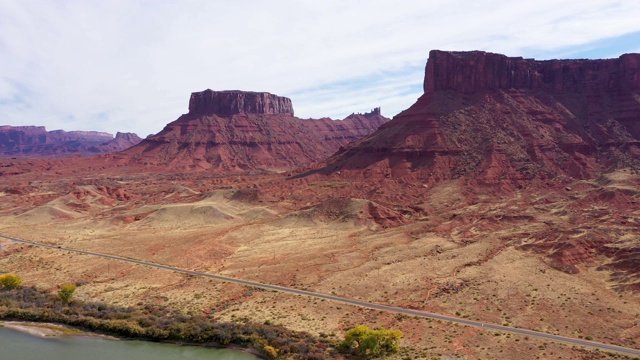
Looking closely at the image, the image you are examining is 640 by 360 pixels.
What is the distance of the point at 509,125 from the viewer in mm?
130375

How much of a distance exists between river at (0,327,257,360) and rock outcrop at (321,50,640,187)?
83.9 metres

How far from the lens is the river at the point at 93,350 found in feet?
133

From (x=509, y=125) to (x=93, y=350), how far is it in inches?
4547

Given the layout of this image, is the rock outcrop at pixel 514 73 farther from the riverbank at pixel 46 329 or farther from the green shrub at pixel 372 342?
the riverbank at pixel 46 329

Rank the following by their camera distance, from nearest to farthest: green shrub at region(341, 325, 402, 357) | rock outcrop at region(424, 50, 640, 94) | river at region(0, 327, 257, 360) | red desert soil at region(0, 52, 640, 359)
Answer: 1. green shrub at region(341, 325, 402, 357)
2. river at region(0, 327, 257, 360)
3. red desert soil at region(0, 52, 640, 359)
4. rock outcrop at region(424, 50, 640, 94)

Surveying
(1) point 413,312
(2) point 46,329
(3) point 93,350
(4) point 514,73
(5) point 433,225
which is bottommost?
(1) point 413,312

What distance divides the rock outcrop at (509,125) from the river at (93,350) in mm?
83926

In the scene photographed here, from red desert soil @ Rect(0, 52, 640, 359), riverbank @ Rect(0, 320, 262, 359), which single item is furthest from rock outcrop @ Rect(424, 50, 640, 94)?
riverbank @ Rect(0, 320, 262, 359)

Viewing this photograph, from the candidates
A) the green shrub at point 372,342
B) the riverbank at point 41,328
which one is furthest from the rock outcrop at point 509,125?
the riverbank at point 41,328

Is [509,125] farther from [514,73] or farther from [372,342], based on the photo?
[372,342]

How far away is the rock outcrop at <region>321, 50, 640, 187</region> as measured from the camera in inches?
4688

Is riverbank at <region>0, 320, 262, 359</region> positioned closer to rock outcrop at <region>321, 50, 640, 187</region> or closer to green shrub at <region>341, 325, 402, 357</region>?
green shrub at <region>341, 325, 402, 357</region>

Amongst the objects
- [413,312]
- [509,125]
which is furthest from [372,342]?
[509,125]

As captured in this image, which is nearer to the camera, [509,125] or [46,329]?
[46,329]
